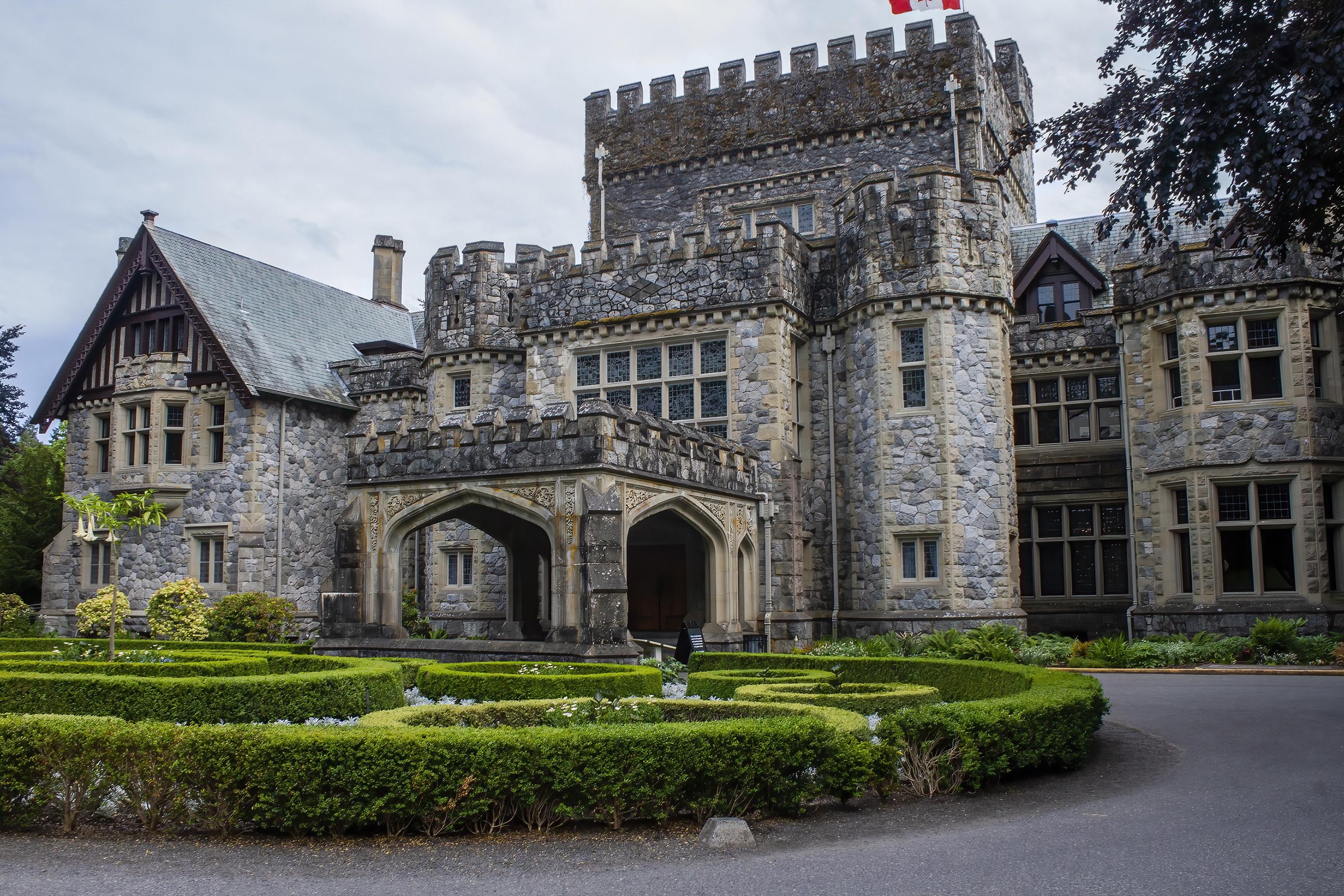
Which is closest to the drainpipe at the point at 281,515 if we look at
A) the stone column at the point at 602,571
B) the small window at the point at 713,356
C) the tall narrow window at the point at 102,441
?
the tall narrow window at the point at 102,441

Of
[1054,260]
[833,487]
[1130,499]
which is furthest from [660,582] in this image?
[1054,260]

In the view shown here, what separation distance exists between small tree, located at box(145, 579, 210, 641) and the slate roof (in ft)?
17.0

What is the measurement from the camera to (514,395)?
25.7 metres

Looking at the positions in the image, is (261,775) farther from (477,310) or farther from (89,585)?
(89,585)

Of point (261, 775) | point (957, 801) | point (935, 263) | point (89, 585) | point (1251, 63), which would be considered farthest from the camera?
point (89, 585)

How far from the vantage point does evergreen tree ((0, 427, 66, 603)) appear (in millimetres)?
34062

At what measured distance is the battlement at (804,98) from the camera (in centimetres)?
2730

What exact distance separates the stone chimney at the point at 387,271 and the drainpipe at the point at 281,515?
1011cm

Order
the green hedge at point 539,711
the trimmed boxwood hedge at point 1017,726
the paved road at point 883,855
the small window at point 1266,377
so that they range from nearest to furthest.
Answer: the paved road at point 883,855, the trimmed boxwood hedge at point 1017,726, the green hedge at point 539,711, the small window at point 1266,377

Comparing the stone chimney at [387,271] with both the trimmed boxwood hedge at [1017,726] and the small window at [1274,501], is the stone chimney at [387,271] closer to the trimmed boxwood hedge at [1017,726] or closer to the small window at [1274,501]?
the small window at [1274,501]

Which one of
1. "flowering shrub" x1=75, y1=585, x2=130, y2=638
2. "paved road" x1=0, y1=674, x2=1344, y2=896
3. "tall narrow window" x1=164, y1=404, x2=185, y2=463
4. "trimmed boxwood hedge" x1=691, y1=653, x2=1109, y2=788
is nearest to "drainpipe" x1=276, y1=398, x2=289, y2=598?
"tall narrow window" x1=164, y1=404, x2=185, y2=463

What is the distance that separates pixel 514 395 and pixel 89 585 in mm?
13841

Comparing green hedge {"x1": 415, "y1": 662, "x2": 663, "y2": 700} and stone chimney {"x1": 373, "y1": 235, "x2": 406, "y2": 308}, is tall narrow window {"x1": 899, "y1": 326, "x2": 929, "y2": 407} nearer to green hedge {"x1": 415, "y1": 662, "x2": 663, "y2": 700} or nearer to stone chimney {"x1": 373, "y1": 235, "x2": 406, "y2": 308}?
green hedge {"x1": 415, "y1": 662, "x2": 663, "y2": 700}

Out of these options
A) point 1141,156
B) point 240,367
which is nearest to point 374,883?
point 1141,156
